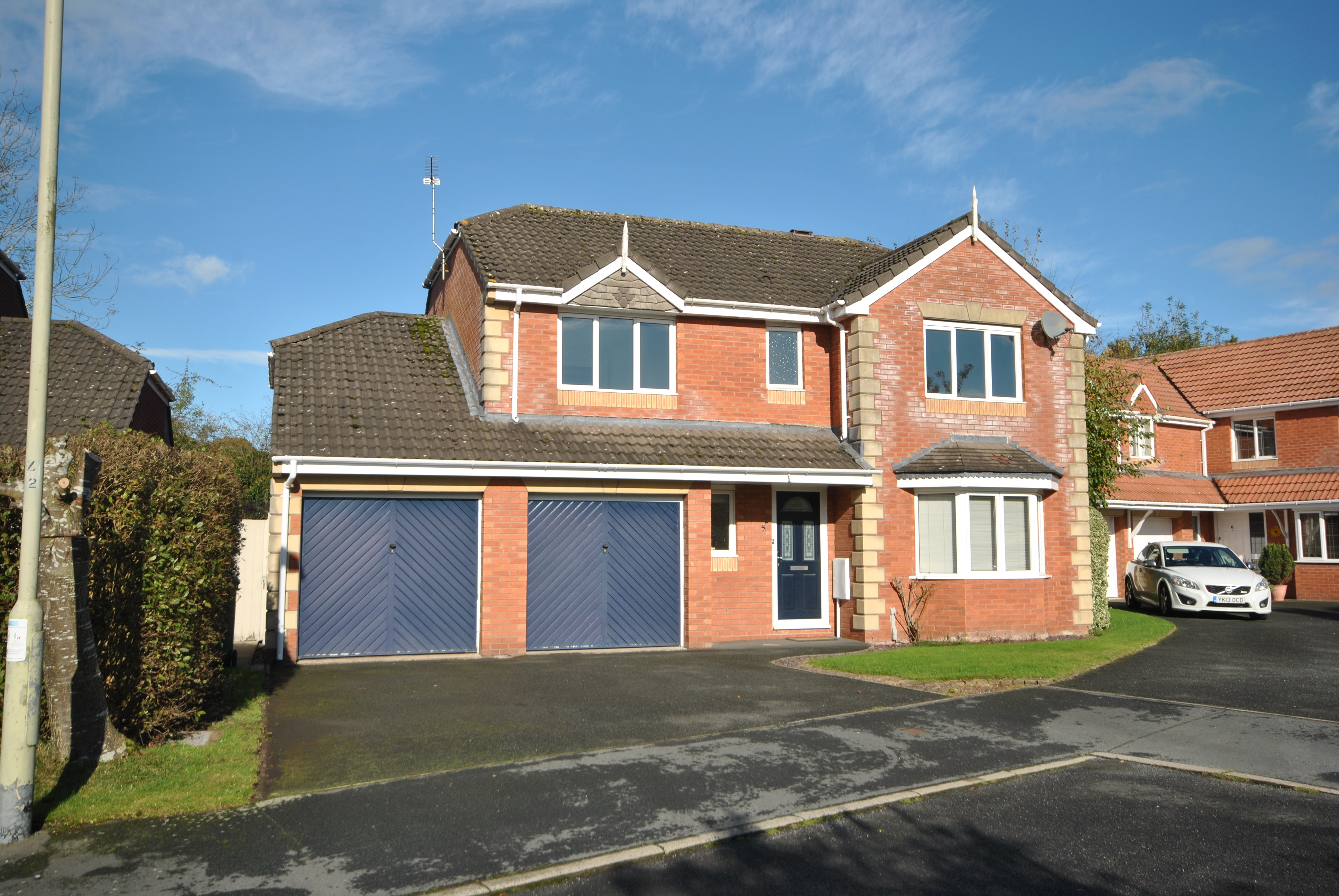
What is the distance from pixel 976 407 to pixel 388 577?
33.6 feet

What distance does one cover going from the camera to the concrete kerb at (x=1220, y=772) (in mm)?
6934

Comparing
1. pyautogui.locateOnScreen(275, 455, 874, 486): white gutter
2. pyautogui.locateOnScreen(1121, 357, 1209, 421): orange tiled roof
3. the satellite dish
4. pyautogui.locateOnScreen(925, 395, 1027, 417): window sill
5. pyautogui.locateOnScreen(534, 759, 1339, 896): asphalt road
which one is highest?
pyautogui.locateOnScreen(1121, 357, 1209, 421): orange tiled roof

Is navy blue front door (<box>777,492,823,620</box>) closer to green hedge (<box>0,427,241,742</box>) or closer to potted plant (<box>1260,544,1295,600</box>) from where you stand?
green hedge (<box>0,427,241,742</box>)

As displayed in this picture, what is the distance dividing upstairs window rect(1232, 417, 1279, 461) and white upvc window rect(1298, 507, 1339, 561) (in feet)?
7.34

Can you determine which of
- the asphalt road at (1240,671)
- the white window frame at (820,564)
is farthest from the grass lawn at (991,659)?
the white window frame at (820,564)

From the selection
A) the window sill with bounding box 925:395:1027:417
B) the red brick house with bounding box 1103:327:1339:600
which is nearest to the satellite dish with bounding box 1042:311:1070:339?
the window sill with bounding box 925:395:1027:417

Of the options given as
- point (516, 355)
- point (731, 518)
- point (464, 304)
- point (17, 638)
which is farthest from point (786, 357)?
point (17, 638)

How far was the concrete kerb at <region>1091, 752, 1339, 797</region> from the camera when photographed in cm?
693

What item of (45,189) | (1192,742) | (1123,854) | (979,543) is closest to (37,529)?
(45,189)

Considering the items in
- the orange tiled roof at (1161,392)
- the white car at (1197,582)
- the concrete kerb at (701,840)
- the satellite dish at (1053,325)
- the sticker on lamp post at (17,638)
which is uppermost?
the orange tiled roof at (1161,392)

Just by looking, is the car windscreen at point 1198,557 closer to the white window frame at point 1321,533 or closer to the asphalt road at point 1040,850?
the white window frame at point 1321,533

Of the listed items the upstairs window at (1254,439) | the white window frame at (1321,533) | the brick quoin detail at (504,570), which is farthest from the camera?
the upstairs window at (1254,439)

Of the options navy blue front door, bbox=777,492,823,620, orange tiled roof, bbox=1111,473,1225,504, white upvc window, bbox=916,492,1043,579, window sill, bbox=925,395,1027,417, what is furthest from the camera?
orange tiled roof, bbox=1111,473,1225,504

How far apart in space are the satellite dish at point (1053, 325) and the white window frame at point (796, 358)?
4.26 metres
